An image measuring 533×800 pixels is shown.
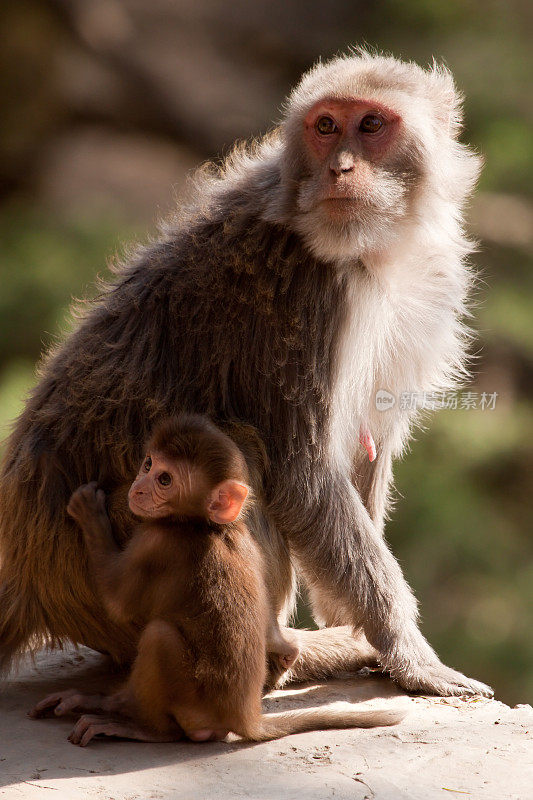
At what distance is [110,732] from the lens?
4.05 metres

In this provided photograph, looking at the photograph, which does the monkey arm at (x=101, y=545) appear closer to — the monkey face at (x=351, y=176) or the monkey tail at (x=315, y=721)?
the monkey tail at (x=315, y=721)

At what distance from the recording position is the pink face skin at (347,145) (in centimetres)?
447

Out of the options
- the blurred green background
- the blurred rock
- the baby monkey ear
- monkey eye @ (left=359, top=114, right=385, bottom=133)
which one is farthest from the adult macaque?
the blurred rock

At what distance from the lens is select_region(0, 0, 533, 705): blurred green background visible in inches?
414

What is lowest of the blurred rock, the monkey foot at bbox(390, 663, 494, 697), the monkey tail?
the monkey tail

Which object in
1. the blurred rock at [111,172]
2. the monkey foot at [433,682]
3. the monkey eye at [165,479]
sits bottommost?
the monkey foot at [433,682]

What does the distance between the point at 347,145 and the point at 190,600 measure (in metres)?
2.01

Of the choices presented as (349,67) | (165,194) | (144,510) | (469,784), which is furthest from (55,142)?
(469,784)

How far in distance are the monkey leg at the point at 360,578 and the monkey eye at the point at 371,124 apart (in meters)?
1.51

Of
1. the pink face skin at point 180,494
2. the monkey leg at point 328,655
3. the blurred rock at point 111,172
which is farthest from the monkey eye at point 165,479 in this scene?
the blurred rock at point 111,172

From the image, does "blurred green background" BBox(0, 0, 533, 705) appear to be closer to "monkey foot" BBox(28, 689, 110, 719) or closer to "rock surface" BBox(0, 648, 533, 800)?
"monkey foot" BBox(28, 689, 110, 719)

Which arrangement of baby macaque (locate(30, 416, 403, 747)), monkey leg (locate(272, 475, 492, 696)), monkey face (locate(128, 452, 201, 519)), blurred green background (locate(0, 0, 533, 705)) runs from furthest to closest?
blurred green background (locate(0, 0, 533, 705))
monkey leg (locate(272, 475, 492, 696))
monkey face (locate(128, 452, 201, 519))
baby macaque (locate(30, 416, 403, 747))

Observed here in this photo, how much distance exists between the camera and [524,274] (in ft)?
37.5

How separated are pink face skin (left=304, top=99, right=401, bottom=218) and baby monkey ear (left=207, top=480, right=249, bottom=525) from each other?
1.27 m
